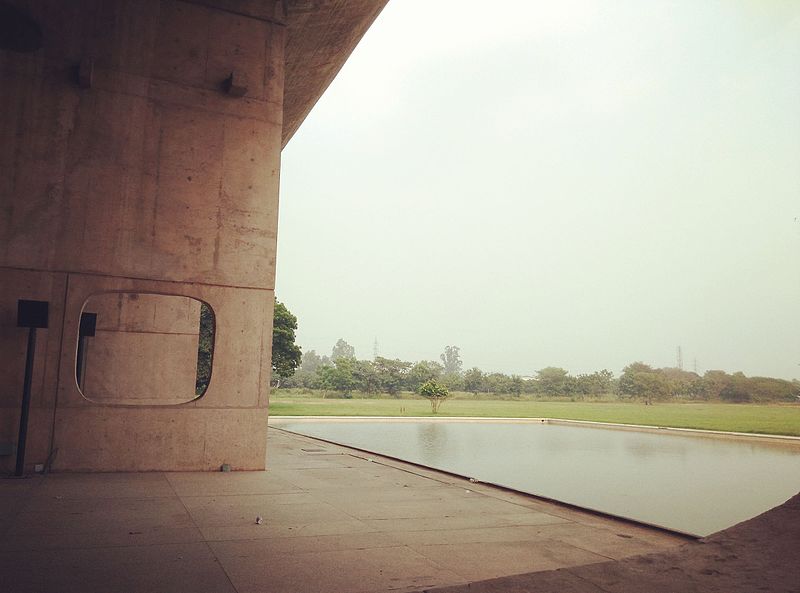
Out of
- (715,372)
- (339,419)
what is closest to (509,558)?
(339,419)

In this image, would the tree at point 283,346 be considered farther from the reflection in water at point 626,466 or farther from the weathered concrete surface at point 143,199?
the weathered concrete surface at point 143,199

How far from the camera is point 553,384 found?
6888 cm

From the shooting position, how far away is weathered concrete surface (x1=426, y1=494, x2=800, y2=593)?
10.8ft

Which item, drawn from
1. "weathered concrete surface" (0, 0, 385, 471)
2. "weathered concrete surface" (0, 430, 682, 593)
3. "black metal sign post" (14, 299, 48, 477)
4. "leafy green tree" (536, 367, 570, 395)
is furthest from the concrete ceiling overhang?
"leafy green tree" (536, 367, 570, 395)

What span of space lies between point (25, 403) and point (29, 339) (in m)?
0.77

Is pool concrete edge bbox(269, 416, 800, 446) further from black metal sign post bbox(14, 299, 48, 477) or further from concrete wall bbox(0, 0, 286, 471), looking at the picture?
black metal sign post bbox(14, 299, 48, 477)

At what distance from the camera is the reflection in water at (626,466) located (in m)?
8.63

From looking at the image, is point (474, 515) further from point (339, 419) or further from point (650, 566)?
point (339, 419)

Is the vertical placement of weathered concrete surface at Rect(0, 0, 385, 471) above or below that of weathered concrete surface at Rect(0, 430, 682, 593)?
above

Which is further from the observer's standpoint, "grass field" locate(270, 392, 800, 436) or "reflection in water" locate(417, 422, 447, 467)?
"grass field" locate(270, 392, 800, 436)

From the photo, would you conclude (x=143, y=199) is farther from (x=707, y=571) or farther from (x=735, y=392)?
(x=735, y=392)

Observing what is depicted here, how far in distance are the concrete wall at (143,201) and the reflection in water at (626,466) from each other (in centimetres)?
503

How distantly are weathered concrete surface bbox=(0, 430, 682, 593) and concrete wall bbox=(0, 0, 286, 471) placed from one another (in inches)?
30.9

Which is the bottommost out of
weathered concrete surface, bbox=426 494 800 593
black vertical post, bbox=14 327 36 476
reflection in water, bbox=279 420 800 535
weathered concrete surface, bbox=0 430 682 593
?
reflection in water, bbox=279 420 800 535
